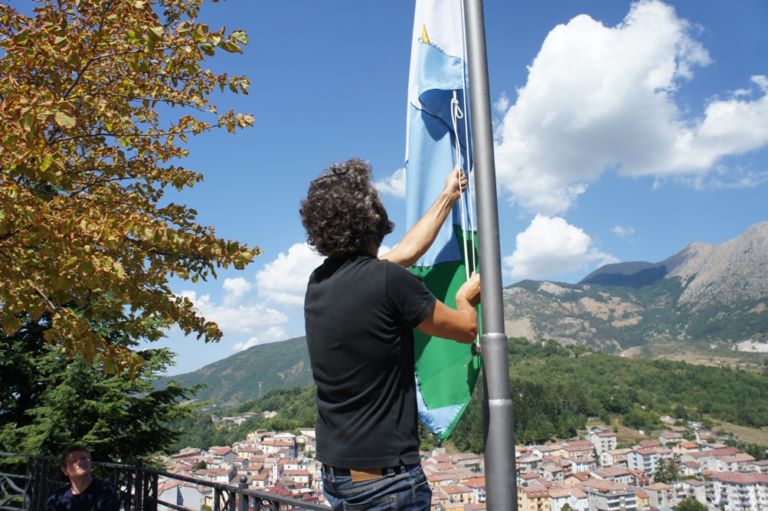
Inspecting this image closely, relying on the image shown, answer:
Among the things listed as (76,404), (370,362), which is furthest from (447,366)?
(76,404)

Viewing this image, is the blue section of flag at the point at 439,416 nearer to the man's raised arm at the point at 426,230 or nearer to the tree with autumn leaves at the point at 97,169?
the man's raised arm at the point at 426,230

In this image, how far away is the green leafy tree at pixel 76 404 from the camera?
517 inches

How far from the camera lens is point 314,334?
1.69 meters

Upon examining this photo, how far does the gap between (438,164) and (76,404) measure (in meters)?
14.1

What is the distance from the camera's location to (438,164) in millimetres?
2791

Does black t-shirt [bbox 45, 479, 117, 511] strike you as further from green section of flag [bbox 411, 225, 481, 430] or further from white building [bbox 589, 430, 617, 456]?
white building [bbox 589, 430, 617, 456]

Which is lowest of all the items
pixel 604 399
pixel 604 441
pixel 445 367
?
pixel 604 441

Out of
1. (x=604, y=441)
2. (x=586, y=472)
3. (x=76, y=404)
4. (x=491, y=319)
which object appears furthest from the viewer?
(x=604, y=441)

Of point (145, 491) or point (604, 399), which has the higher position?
point (145, 491)

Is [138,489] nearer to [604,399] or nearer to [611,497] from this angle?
[611,497]

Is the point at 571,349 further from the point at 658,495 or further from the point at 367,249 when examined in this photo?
the point at 367,249

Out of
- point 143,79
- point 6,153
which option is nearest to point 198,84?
point 143,79

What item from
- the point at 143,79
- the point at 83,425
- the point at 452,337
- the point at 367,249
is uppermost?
the point at 143,79

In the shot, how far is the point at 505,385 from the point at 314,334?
60cm
